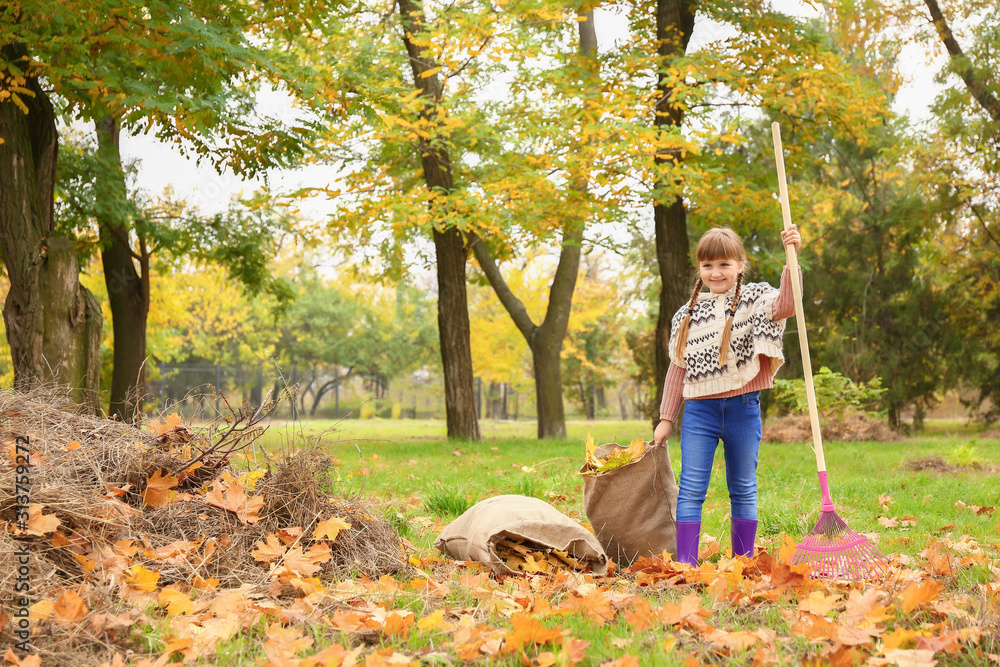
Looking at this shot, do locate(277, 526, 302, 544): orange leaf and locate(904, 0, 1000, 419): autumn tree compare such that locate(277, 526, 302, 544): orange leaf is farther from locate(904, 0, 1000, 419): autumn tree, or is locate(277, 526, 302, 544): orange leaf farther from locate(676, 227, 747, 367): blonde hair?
locate(904, 0, 1000, 419): autumn tree

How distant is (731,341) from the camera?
143 inches

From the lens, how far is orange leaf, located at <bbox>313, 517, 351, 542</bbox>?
3.30 metres

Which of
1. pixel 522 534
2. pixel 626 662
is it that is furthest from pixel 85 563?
pixel 626 662

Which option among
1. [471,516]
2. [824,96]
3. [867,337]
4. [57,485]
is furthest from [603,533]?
[867,337]

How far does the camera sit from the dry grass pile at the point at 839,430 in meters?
12.1

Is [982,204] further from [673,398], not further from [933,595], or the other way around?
[933,595]

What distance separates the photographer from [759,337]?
3541mm

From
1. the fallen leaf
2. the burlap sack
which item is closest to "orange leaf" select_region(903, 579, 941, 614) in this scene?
the fallen leaf

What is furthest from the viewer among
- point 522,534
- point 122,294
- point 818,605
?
point 122,294

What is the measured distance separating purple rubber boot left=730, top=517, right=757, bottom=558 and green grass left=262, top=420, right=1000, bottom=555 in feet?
2.02

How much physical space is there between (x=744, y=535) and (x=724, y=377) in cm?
80

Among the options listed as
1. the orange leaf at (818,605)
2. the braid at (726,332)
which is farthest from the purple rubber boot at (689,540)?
the orange leaf at (818,605)

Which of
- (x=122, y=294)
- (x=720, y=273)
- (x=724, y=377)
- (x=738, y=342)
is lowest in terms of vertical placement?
(x=724, y=377)

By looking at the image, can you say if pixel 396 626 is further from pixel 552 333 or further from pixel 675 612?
pixel 552 333
